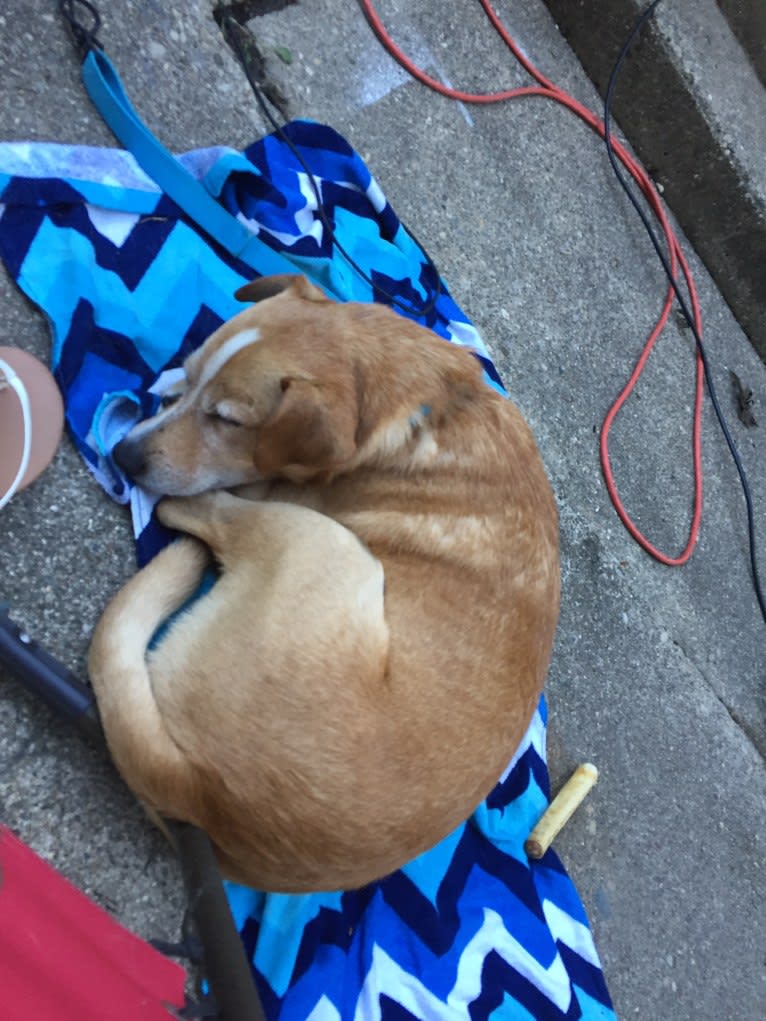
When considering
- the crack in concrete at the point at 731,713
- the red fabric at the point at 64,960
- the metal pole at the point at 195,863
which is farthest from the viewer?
the crack in concrete at the point at 731,713

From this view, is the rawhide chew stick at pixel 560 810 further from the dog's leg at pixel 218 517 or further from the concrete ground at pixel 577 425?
the dog's leg at pixel 218 517

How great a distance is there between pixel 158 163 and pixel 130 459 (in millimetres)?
1071

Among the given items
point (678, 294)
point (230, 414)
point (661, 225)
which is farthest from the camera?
point (661, 225)

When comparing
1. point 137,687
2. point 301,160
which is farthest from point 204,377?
point 301,160

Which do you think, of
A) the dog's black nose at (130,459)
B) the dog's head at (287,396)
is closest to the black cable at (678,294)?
the dog's head at (287,396)

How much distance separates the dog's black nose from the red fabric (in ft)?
3.34

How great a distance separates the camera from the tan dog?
1720 mm

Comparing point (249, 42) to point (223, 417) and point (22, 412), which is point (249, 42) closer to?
point (223, 417)

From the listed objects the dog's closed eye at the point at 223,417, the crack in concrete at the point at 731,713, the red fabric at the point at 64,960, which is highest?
the dog's closed eye at the point at 223,417

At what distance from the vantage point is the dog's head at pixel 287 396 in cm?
212

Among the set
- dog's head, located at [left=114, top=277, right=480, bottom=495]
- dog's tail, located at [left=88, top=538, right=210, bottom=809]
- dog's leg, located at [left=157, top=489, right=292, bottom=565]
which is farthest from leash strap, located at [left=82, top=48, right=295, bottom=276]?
dog's tail, located at [left=88, top=538, right=210, bottom=809]

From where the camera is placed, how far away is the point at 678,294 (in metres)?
4.41

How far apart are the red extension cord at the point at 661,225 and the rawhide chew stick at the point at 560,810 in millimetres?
1207

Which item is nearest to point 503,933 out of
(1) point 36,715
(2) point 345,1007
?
(2) point 345,1007
